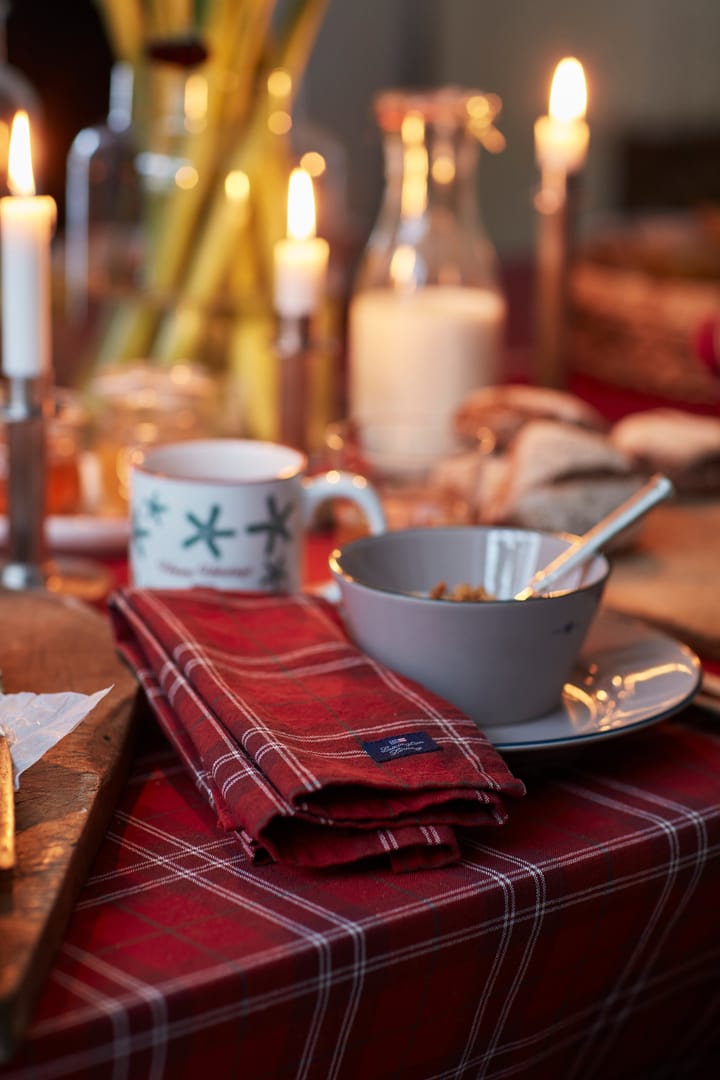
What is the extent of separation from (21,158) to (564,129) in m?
0.53

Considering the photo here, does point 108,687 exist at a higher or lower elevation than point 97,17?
lower

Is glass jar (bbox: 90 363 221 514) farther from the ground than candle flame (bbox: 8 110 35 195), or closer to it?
closer to it

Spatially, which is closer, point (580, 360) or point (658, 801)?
point (658, 801)

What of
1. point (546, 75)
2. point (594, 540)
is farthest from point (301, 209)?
point (546, 75)

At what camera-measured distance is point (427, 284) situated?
1.05 m

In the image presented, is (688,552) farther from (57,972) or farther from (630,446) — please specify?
(57,972)

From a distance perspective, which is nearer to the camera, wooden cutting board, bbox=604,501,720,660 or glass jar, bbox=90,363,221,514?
wooden cutting board, bbox=604,501,720,660

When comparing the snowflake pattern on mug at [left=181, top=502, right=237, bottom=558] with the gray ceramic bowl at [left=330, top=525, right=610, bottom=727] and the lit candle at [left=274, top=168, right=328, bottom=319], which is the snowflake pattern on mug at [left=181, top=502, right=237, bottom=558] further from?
the lit candle at [left=274, top=168, right=328, bottom=319]

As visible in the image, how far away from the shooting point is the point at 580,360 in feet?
4.70

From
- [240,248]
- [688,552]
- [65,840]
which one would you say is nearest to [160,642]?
[65,840]

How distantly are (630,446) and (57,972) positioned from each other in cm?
66

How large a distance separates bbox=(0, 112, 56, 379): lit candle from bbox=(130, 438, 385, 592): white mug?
0.12m

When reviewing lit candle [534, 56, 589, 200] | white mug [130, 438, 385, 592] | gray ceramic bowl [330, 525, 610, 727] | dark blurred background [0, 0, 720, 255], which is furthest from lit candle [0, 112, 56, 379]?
dark blurred background [0, 0, 720, 255]

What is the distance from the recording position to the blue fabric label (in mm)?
466
